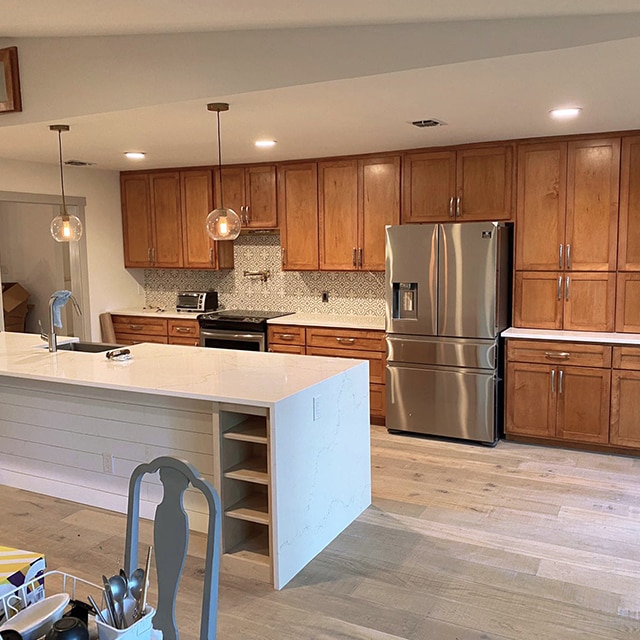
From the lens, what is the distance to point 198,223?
251 inches

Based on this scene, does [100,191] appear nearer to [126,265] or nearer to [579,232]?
[126,265]

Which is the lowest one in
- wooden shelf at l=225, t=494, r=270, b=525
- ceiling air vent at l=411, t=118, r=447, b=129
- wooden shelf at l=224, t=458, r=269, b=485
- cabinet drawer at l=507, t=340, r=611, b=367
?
wooden shelf at l=225, t=494, r=270, b=525

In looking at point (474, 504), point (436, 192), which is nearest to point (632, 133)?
point (436, 192)

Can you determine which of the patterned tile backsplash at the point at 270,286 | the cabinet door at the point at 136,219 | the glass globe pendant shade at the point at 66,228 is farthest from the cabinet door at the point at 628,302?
the cabinet door at the point at 136,219

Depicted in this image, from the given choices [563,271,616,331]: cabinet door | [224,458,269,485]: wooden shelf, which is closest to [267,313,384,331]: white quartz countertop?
[563,271,616,331]: cabinet door

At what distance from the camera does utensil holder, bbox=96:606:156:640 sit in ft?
3.77

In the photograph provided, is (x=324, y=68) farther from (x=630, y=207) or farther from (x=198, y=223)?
(x=198, y=223)

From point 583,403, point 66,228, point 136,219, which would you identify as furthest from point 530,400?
point 136,219

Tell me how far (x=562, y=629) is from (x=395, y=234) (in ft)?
10.1

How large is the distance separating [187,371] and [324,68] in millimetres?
1721

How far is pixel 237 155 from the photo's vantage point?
18.1 ft

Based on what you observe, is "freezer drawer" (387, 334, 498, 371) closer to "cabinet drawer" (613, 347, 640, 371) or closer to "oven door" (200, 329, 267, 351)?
"cabinet drawer" (613, 347, 640, 371)

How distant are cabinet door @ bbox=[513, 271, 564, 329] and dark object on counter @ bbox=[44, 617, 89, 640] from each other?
4.34m

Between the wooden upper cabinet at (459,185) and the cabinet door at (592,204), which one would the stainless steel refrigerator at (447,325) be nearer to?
the wooden upper cabinet at (459,185)
